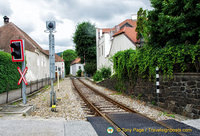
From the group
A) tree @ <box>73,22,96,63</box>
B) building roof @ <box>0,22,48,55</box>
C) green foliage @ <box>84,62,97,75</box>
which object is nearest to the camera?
building roof @ <box>0,22,48,55</box>

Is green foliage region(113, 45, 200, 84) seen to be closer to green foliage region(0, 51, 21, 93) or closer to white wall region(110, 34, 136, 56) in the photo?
white wall region(110, 34, 136, 56)

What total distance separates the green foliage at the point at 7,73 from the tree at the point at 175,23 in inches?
413

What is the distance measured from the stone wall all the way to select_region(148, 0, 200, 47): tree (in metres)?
2.12

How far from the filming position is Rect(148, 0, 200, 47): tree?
7.78 meters

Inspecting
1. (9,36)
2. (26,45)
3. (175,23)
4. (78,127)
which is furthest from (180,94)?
(9,36)

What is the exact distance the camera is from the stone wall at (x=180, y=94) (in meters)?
5.76

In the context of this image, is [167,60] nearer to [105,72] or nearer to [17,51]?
[17,51]

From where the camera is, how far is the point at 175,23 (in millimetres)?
7895

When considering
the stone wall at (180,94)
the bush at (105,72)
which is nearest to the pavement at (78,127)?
the stone wall at (180,94)

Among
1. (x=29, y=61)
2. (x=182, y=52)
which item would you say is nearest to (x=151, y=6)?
(x=182, y=52)

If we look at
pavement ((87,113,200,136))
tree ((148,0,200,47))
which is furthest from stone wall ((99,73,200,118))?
tree ((148,0,200,47))

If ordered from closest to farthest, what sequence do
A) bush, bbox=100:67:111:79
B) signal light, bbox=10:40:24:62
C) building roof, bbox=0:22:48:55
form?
signal light, bbox=10:40:24:62
building roof, bbox=0:22:48:55
bush, bbox=100:67:111:79

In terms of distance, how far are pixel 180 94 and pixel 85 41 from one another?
1512 inches

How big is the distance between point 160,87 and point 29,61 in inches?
752
